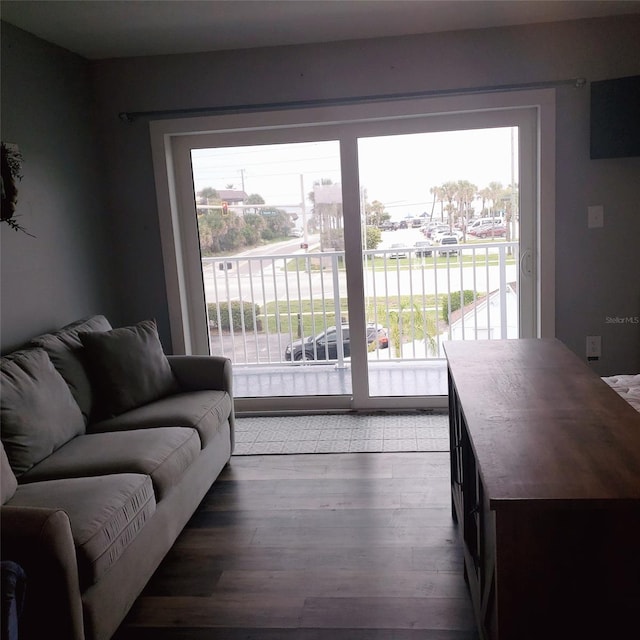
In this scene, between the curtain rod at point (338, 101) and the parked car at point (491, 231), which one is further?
the parked car at point (491, 231)

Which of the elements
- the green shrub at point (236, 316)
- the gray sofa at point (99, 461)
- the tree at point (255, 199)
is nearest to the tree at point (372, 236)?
the tree at point (255, 199)

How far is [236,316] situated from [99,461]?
101 inches

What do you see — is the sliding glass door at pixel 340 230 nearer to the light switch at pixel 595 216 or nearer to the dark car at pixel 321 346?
the dark car at pixel 321 346

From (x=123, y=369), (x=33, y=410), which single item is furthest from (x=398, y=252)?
(x=33, y=410)

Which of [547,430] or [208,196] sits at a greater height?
[208,196]

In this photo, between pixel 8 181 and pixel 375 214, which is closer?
pixel 8 181

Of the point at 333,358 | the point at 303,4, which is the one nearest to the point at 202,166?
the point at 303,4

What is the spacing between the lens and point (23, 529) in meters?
1.55

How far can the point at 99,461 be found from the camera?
2.22 meters

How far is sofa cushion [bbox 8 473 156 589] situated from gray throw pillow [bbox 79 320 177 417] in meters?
0.77

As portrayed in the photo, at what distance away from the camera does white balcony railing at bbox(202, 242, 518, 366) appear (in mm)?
4520

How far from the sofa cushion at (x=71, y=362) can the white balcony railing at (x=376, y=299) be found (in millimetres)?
1606

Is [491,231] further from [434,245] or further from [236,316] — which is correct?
[236,316]

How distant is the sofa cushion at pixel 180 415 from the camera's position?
2.68 meters
